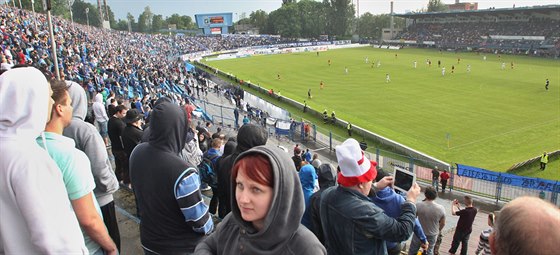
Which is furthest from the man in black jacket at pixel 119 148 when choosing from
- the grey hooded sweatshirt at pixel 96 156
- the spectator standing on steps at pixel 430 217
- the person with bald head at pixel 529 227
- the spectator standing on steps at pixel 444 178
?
the spectator standing on steps at pixel 444 178

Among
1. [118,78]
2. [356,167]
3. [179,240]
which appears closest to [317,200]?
[356,167]

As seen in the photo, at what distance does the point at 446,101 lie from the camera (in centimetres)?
3294

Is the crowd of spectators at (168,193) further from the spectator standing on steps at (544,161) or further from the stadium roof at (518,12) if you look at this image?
the stadium roof at (518,12)

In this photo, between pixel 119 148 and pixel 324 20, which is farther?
pixel 324 20

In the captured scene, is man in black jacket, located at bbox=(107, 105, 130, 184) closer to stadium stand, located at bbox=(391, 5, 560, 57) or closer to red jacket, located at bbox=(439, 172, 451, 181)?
red jacket, located at bbox=(439, 172, 451, 181)

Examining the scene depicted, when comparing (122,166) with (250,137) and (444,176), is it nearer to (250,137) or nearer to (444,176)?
(250,137)

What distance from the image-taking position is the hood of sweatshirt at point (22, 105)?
214 centimetres

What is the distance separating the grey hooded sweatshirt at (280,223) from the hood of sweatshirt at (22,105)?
1213mm

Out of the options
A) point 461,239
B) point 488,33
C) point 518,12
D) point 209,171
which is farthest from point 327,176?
point 518,12

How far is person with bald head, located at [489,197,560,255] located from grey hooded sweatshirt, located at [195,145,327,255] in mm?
911

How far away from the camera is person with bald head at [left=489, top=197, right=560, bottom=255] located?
5.57 feet

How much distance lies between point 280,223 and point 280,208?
86mm

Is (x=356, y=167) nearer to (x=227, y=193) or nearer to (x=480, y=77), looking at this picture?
(x=227, y=193)

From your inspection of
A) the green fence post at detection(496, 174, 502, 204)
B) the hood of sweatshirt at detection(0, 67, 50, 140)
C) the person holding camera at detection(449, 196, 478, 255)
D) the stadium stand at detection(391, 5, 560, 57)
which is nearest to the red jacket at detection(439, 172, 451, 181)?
the green fence post at detection(496, 174, 502, 204)
